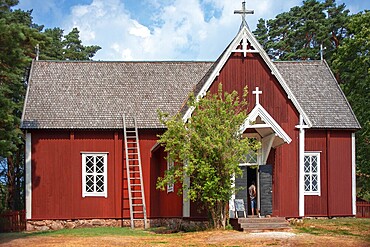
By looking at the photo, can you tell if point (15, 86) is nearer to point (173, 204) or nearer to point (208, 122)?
point (173, 204)

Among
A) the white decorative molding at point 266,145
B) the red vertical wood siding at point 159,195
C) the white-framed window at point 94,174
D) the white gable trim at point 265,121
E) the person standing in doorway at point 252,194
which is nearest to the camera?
the white gable trim at point 265,121

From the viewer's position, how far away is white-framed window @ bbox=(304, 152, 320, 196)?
98.6 ft

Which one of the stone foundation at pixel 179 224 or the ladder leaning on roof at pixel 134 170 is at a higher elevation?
the ladder leaning on roof at pixel 134 170

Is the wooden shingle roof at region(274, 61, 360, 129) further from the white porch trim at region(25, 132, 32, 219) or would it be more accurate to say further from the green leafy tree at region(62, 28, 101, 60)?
the green leafy tree at region(62, 28, 101, 60)

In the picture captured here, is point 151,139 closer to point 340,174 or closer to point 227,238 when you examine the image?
point 340,174

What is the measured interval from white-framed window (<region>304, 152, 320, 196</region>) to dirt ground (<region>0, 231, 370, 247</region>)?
8058mm

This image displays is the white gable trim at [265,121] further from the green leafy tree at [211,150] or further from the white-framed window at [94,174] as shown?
the white-framed window at [94,174]

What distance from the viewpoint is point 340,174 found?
3045cm

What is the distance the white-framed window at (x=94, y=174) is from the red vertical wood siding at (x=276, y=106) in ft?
21.5

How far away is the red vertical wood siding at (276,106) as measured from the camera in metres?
26.1

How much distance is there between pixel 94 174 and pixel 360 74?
16.6 m

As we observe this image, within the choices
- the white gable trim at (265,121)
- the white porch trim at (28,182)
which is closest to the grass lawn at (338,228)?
the white gable trim at (265,121)

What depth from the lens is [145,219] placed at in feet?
90.4

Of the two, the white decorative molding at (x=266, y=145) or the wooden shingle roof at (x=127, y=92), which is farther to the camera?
the wooden shingle roof at (x=127, y=92)
